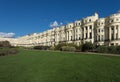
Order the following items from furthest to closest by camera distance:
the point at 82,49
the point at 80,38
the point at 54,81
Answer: the point at 80,38 → the point at 82,49 → the point at 54,81

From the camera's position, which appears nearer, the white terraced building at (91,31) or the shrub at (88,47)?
the shrub at (88,47)

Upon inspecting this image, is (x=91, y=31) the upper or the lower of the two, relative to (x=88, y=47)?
upper

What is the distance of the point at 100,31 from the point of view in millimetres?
73500

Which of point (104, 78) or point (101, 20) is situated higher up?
point (101, 20)

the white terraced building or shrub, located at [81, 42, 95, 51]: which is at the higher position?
the white terraced building

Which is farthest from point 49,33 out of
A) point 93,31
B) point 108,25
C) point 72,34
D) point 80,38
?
point 108,25

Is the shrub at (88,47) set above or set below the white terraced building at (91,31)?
below

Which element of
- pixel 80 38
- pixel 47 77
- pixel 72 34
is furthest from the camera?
pixel 72 34

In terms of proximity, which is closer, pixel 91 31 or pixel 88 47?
pixel 88 47

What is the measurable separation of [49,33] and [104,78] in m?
101

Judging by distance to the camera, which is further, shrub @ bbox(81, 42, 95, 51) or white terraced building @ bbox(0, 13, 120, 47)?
white terraced building @ bbox(0, 13, 120, 47)

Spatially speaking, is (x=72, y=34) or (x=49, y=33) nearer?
(x=72, y=34)

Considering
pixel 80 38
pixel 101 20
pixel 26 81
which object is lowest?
pixel 26 81

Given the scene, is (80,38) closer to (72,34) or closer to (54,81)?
(72,34)
